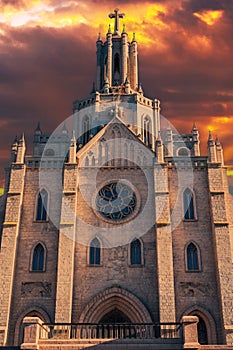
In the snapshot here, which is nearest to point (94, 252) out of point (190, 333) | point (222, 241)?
point (222, 241)

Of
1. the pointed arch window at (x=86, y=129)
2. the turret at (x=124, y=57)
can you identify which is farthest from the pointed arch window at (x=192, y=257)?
the turret at (x=124, y=57)

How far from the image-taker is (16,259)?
28094mm

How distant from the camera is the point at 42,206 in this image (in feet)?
97.5

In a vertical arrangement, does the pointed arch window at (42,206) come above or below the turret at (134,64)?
below

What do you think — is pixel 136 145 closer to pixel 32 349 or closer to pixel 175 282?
pixel 175 282

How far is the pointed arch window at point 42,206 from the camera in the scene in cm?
2945

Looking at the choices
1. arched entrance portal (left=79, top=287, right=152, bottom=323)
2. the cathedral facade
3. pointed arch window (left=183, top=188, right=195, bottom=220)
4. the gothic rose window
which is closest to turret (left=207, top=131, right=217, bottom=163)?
the cathedral facade

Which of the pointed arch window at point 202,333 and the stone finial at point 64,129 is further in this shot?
the stone finial at point 64,129

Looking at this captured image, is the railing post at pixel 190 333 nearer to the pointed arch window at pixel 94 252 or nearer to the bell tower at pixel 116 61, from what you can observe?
the pointed arch window at pixel 94 252

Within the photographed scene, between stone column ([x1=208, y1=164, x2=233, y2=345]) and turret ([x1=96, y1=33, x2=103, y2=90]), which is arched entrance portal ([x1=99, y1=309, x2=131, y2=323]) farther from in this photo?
turret ([x1=96, y1=33, x2=103, y2=90])

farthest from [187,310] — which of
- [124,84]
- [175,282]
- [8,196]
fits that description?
[124,84]

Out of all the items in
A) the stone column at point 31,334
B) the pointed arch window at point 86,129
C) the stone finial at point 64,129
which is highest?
the stone finial at point 64,129

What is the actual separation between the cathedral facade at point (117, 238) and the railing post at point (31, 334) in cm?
598

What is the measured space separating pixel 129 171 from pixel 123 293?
27.0 ft
